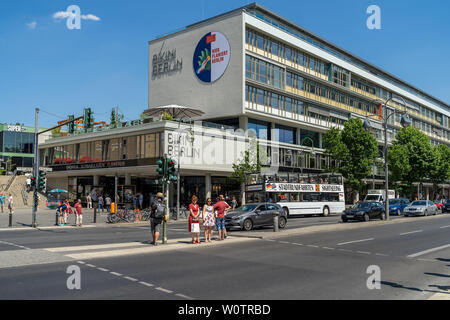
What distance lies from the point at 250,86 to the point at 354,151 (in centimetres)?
1562

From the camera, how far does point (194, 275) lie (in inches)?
368

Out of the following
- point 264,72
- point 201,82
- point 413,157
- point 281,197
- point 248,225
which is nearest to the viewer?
point 248,225

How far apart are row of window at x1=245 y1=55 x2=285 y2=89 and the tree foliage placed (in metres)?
9.50

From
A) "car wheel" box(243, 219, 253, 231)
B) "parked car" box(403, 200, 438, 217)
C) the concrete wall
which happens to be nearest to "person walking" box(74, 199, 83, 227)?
"car wheel" box(243, 219, 253, 231)

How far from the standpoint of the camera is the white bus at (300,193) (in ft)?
103

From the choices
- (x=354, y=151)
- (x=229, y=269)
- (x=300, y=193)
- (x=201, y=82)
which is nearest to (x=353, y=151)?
(x=354, y=151)

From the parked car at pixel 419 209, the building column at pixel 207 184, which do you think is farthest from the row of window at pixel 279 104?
the parked car at pixel 419 209

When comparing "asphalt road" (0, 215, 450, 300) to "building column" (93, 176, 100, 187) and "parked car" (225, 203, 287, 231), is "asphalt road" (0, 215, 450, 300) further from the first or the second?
"building column" (93, 176, 100, 187)

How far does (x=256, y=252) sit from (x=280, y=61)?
4103cm

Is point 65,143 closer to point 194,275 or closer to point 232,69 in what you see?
point 232,69

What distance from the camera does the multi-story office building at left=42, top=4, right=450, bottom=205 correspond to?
4544 centimetres

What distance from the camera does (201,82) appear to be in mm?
49531

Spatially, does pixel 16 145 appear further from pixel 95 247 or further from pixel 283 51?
pixel 95 247

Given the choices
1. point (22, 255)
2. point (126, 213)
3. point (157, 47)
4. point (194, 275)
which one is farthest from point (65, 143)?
point (194, 275)
